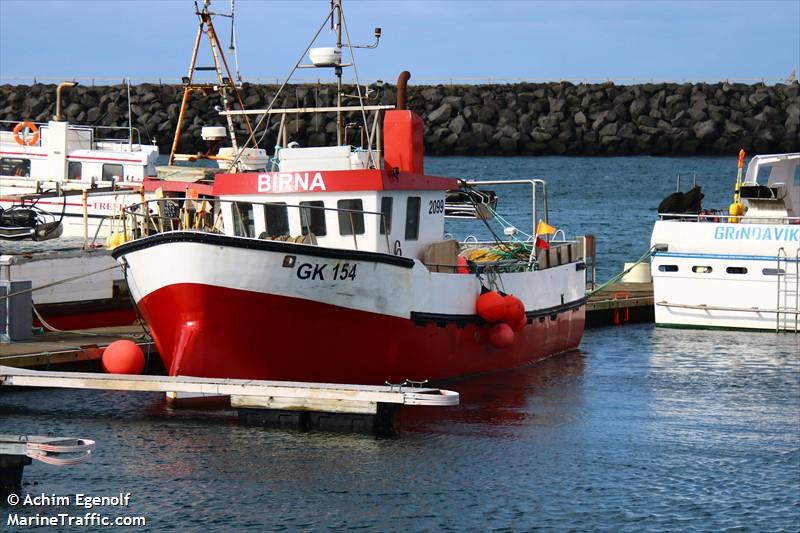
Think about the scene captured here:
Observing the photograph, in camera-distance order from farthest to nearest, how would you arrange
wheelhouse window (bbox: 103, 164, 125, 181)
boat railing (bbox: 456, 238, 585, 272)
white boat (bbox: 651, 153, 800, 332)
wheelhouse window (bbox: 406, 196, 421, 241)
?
wheelhouse window (bbox: 103, 164, 125, 181) < white boat (bbox: 651, 153, 800, 332) < boat railing (bbox: 456, 238, 585, 272) < wheelhouse window (bbox: 406, 196, 421, 241)

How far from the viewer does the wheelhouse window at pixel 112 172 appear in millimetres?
31141

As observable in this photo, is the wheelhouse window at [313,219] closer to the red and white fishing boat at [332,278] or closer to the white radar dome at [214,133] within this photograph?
the red and white fishing boat at [332,278]

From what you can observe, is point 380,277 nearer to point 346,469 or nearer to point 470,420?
point 470,420

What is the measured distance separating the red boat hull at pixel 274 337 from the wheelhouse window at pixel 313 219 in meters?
1.49

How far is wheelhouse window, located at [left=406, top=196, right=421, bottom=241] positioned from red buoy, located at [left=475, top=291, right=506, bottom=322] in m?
1.37

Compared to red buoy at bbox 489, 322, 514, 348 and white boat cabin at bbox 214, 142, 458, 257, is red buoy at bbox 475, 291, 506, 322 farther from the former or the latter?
white boat cabin at bbox 214, 142, 458, 257

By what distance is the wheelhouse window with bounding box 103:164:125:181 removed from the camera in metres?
31.1

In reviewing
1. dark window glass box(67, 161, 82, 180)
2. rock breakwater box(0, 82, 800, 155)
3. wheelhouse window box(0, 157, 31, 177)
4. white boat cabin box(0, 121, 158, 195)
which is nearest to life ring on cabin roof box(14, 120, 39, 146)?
white boat cabin box(0, 121, 158, 195)

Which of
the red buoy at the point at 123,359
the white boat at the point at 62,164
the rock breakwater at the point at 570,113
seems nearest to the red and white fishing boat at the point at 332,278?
the red buoy at the point at 123,359

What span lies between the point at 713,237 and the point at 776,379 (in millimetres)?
4310

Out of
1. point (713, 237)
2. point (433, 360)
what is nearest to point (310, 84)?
point (713, 237)

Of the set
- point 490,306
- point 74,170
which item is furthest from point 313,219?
point 74,170

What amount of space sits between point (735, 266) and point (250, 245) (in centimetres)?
1165

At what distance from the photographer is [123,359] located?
1831 cm
